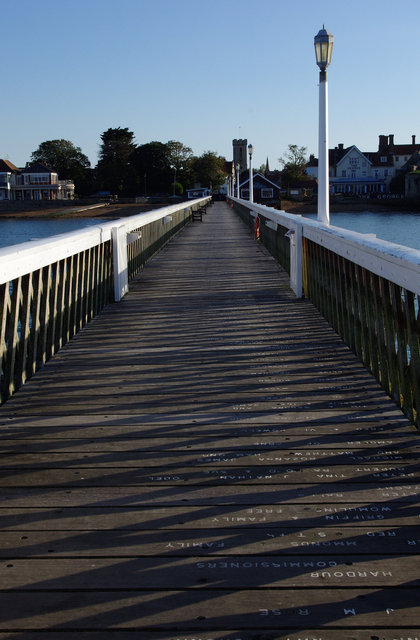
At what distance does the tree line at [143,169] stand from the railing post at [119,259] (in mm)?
105261

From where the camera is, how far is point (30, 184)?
112250mm

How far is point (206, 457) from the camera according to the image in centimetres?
324

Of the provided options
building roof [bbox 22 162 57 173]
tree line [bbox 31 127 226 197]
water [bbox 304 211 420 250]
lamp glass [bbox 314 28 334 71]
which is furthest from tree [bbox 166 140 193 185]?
lamp glass [bbox 314 28 334 71]

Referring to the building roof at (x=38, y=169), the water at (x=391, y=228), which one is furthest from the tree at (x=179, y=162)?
the water at (x=391, y=228)

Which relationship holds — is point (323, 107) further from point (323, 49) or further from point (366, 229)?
point (366, 229)

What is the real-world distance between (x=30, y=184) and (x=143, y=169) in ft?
59.5

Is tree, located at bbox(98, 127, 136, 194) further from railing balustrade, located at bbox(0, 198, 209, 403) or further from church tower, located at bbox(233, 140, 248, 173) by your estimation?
railing balustrade, located at bbox(0, 198, 209, 403)

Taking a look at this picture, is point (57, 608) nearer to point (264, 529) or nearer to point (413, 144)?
point (264, 529)

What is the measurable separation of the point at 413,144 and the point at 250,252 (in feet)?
370

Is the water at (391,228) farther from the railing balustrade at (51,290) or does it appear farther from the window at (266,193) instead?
the window at (266,193)

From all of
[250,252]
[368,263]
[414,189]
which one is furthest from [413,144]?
[368,263]

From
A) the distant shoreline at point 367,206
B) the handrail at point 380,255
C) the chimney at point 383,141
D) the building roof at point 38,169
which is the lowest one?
the handrail at point 380,255

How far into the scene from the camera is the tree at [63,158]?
12812cm

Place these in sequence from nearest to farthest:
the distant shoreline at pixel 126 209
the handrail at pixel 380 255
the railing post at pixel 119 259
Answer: the handrail at pixel 380 255
the railing post at pixel 119 259
the distant shoreline at pixel 126 209
